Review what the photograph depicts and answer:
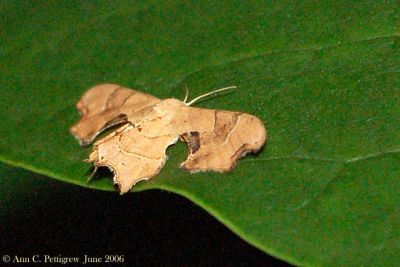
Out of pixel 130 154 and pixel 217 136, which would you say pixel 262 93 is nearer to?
pixel 217 136


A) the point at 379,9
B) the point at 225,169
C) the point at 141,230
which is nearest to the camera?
the point at 225,169

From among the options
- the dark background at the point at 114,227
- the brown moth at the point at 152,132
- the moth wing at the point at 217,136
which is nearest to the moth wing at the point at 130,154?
the brown moth at the point at 152,132

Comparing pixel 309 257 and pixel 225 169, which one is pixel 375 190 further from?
pixel 225 169

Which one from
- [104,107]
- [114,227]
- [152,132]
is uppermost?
[104,107]

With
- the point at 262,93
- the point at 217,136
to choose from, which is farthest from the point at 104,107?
the point at 262,93

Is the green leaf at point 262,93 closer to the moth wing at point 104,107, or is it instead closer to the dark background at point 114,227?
the moth wing at point 104,107

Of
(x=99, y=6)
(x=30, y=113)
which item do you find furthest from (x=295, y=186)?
(x=99, y=6)

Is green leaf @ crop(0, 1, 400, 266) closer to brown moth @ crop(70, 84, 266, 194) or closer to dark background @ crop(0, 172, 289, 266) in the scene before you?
brown moth @ crop(70, 84, 266, 194)
